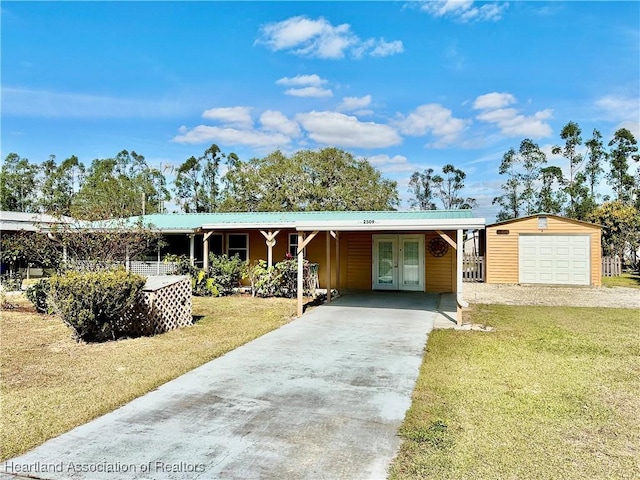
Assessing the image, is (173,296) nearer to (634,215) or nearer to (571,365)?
(571,365)

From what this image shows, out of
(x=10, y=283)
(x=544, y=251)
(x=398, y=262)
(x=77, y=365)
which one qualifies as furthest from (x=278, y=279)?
(x=544, y=251)

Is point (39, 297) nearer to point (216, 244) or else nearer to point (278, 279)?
point (278, 279)

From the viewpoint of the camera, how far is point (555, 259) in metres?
16.9

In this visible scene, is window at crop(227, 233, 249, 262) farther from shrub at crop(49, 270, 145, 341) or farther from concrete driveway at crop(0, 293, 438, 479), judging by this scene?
concrete driveway at crop(0, 293, 438, 479)

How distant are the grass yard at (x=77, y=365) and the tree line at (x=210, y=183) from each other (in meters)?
20.7

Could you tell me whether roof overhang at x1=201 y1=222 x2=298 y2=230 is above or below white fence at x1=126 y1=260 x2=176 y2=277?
above

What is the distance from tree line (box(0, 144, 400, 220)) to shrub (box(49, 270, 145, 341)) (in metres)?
21.5

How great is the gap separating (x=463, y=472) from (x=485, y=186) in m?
34.6

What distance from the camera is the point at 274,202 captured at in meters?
31.7

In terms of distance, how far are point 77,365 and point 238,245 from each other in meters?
10.1

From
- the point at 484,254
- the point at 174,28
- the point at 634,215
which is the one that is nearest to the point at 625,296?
the point at 484,254

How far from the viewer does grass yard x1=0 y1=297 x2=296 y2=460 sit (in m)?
3.81

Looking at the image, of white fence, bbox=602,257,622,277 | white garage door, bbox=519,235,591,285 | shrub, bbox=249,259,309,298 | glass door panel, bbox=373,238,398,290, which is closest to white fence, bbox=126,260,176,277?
shrub, bbox=249,259,309,298

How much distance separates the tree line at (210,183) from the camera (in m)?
31.7
